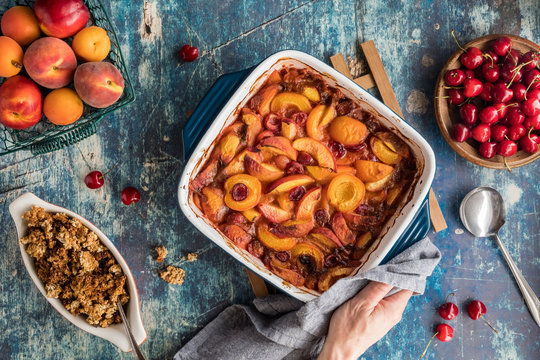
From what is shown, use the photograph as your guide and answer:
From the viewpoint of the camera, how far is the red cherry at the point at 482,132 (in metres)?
1.85

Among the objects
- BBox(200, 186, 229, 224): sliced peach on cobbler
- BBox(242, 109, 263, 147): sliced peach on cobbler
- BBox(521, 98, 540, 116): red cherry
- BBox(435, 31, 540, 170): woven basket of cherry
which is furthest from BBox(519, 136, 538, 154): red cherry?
BBox(200, 186, 229, 224): sliced peach on cobbler

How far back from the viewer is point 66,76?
5.04 feet

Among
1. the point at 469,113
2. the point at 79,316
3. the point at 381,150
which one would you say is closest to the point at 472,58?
the point at 469,113

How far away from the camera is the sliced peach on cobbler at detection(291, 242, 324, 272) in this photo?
179 centimetres

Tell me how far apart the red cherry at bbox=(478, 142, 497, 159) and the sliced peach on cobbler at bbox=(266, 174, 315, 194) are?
73cm

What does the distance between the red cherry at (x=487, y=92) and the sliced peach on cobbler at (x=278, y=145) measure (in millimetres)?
829

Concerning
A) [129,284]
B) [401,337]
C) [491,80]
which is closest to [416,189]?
[491,80]

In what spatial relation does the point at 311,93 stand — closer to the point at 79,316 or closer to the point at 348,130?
the point at 348,130

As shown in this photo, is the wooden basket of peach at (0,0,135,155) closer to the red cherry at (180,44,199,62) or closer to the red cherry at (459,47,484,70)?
the red cherry at (180,44,199,62)

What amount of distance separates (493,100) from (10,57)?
178cm

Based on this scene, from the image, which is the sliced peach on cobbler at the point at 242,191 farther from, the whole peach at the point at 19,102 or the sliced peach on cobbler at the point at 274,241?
the whole peach at the point at 19,102

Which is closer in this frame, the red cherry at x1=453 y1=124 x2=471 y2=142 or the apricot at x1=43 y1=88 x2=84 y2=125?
the apricot at x1=43 y1=88 x2=84 y2=125

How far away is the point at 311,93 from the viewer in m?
1.76

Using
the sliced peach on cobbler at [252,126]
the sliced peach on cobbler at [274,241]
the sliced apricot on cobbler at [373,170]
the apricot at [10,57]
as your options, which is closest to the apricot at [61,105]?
the apricot at [10,57]
